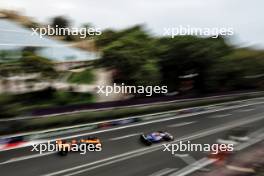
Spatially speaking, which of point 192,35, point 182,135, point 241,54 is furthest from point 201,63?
point 182,135

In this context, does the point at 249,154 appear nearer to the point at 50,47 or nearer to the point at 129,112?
the point at 129,112

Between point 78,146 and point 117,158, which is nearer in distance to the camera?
Answer: point 117,158

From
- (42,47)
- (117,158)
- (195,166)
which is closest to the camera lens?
(195,166)

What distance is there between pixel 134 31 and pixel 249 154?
2653cm

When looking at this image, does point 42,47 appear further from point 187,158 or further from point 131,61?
point 187,158

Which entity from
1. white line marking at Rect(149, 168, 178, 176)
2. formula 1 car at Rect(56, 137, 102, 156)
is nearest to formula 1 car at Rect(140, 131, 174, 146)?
formula 1 car at Rect(56, 137, 102, 156)

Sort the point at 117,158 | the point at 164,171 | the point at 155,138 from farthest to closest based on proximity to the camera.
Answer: the point at 155,138 → the point at 117,158 → the point at 164,171

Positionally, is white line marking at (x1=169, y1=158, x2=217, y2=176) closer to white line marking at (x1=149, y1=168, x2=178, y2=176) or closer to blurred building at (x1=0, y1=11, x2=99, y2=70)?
white line marking at (x1=149, y1=168, x2=178, y2=176)

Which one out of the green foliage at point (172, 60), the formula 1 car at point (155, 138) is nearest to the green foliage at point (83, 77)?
the green foliage at point (172, 60)

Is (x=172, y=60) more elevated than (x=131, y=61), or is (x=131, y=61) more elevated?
(x=172, y=60)

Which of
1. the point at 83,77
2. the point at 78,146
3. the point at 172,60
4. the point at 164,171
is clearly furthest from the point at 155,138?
the point at 172,60

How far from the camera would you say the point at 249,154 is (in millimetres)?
18875

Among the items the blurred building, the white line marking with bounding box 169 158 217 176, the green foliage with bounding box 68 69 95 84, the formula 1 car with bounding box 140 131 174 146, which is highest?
the blurred building

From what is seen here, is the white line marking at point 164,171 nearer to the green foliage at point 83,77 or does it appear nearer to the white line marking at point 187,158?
the white line marking at point 187,158
